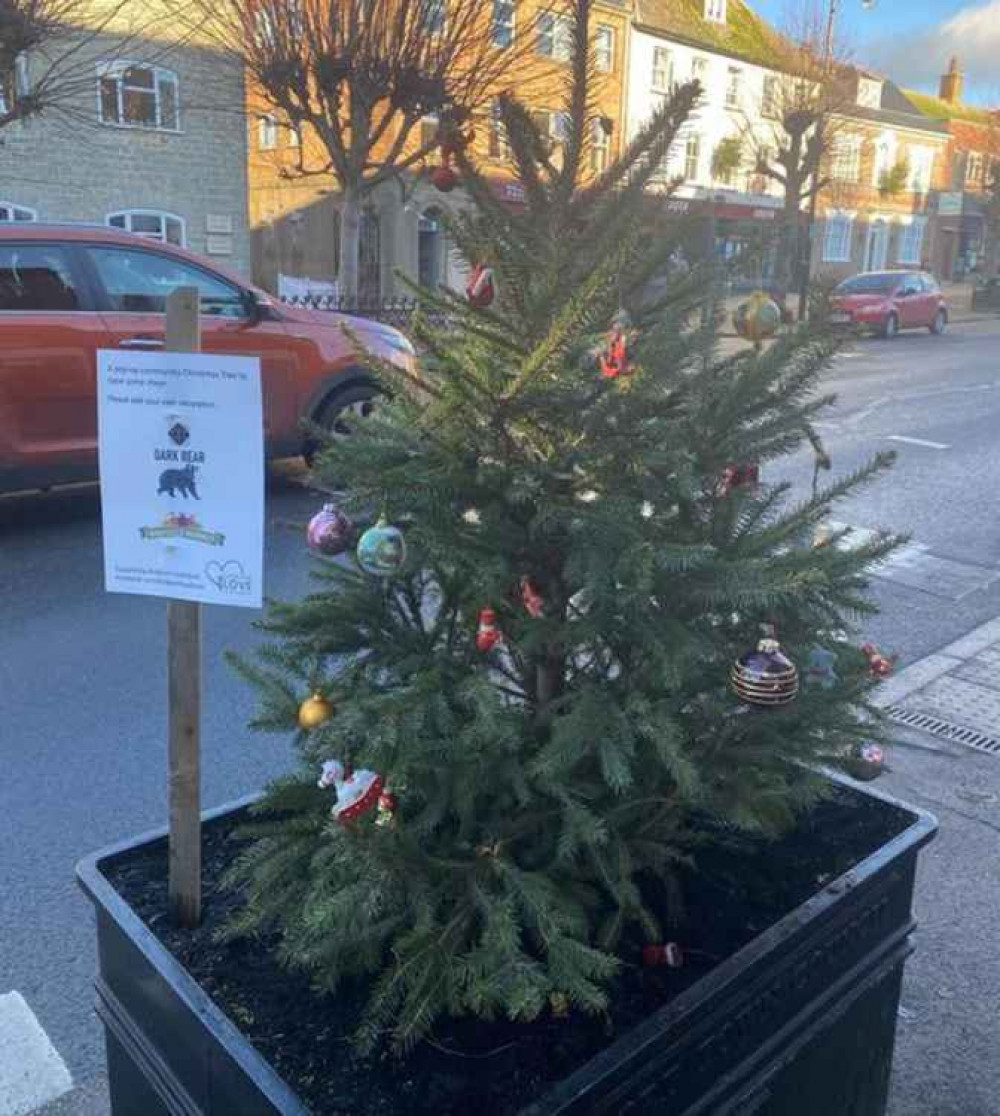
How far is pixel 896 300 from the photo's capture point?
23.6m

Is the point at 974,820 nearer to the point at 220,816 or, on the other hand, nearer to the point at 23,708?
the point at 220,816

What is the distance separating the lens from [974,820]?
3711 mm

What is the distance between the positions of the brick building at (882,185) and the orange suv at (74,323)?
33667 millimetres

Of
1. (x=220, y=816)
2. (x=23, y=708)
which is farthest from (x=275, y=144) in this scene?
(x=220, y=816)

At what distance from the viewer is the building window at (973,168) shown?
4919 cm

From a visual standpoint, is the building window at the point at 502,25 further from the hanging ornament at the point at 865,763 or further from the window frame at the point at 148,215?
the hanging ornament at the point at 865,763

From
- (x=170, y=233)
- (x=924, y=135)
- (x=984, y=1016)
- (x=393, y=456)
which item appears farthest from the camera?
(x=924, y=135)

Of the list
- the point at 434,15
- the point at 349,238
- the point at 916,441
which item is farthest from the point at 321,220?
the point at 916,441

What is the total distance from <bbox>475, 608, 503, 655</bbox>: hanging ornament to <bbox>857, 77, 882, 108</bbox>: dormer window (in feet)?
146

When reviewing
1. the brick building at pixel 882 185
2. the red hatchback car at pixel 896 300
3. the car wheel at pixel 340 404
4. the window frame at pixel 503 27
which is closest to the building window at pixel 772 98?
the brick building at pixel 882 185

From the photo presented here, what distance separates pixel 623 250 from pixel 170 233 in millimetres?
21926

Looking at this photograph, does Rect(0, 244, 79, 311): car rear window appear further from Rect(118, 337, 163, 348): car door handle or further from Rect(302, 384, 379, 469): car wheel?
Rect(302, 384, 379, 469): car wheel

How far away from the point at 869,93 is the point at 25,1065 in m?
48.0

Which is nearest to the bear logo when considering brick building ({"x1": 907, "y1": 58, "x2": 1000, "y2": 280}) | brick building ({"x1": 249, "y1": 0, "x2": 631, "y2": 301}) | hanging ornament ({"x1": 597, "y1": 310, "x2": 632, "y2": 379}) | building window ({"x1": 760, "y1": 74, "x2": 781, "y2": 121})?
hanging ornament ({"x1": 597, "y1": 310, "x2": 632, "y2": 379})
